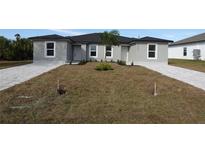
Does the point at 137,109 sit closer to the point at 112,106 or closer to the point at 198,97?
the point at 112,106

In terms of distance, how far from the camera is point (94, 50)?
93.4ft

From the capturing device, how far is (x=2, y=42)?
1191 inches

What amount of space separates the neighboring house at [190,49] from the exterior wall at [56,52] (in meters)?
19.1

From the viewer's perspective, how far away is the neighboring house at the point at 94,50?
25188mm

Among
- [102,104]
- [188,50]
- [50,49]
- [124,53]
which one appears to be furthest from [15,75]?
[188,50]

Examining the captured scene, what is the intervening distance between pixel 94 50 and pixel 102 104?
68.5 ft

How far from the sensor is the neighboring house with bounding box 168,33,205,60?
3459cm

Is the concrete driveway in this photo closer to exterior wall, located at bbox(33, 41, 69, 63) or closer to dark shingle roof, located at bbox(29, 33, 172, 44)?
exterior wall, located at bbox(33, 41, 69, 63)

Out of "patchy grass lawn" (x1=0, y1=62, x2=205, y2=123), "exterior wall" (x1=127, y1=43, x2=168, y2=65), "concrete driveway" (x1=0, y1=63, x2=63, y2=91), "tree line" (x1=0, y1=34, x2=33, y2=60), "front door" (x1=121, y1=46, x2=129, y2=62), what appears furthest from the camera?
"tree line" (x1=0, y1=34, x2=33, y2=60)

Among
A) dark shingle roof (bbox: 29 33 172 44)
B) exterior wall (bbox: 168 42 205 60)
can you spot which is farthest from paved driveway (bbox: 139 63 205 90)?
exterior wall (bbox: 168 42 205 60)

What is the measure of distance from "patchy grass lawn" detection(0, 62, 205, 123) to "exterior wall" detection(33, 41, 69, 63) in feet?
47.6

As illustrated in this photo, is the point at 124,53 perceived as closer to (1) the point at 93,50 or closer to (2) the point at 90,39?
(1) the point at 93,50

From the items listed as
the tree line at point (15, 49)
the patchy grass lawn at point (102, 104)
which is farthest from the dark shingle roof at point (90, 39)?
the patchy grass lawn at point (102, 104)
